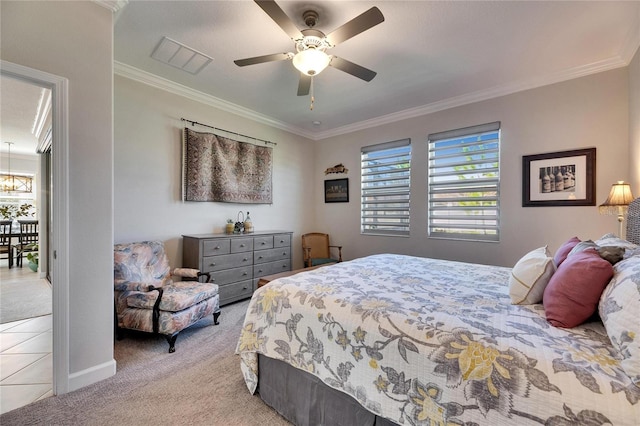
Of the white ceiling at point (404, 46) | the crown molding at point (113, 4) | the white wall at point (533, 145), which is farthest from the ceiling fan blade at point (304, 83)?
the white wall at point (533, 145)

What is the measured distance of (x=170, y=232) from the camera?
3484 millimetres

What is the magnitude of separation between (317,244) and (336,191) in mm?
1071

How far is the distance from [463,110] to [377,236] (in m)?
2.25

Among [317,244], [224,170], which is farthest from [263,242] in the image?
[317,244]

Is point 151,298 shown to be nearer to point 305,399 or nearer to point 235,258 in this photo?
point 235,258

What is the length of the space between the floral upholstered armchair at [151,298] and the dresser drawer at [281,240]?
1393mm

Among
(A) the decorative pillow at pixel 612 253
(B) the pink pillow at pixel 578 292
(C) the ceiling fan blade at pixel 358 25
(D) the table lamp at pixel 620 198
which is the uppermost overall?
(C) the ceiling fan blade at pixel 358 25

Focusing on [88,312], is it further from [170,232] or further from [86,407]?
[170,232]

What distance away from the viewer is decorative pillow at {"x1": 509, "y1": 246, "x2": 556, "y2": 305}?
1402 millimetres

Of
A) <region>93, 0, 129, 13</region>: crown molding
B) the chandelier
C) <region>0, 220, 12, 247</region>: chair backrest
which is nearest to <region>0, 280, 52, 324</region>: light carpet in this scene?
<region>0, 220, 12, 247</region>: chair backrest

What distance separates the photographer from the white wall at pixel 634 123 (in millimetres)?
2473

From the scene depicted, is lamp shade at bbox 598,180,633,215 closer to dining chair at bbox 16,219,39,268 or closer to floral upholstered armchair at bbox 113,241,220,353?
floral upholstered armchair at bbox 113,241,220,353

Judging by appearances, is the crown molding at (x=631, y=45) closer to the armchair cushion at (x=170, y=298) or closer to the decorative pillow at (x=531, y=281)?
the decorative pillow at (x=531, y=281)

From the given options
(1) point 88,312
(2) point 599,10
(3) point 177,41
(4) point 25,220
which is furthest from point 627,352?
(4) point 25,220
